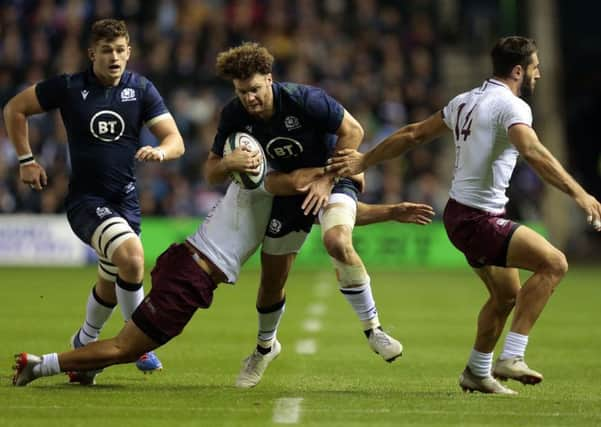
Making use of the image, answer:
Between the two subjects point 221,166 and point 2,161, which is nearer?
point 221,166

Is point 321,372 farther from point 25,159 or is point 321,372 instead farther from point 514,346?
point 25,159

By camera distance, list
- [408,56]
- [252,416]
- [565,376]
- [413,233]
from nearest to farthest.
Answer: [252,416] < [565,376] < [413,233] < [408,56]

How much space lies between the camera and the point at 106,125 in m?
9.55

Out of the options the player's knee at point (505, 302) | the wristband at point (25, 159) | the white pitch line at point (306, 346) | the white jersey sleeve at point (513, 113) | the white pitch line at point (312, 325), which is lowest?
the white pitch line at point (312, 325)

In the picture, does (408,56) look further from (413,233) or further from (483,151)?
(483,151)

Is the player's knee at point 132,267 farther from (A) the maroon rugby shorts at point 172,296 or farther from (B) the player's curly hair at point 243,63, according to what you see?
(B) the player's curly hair at point 243,63

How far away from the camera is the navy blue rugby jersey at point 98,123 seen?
950 cm

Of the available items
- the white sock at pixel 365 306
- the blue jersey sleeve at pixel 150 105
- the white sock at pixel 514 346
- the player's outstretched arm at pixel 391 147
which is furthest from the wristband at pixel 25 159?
the white sock at pixel 514 346

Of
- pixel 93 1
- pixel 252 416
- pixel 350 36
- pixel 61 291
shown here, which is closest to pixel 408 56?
pixel 350 36

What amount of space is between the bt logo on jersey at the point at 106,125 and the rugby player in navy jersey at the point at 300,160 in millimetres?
961

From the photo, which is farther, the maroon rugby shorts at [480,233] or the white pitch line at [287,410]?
the maroon rugby shorts at [480,233]

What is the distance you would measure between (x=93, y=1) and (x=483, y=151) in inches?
795

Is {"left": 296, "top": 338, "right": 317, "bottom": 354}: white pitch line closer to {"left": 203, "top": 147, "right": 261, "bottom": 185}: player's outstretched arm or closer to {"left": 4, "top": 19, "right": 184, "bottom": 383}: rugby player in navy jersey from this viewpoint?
{"left": 4, "top": 19, "right": 184, "bottom": 383}: rugby player in navy jersey

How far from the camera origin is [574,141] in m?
30.9
